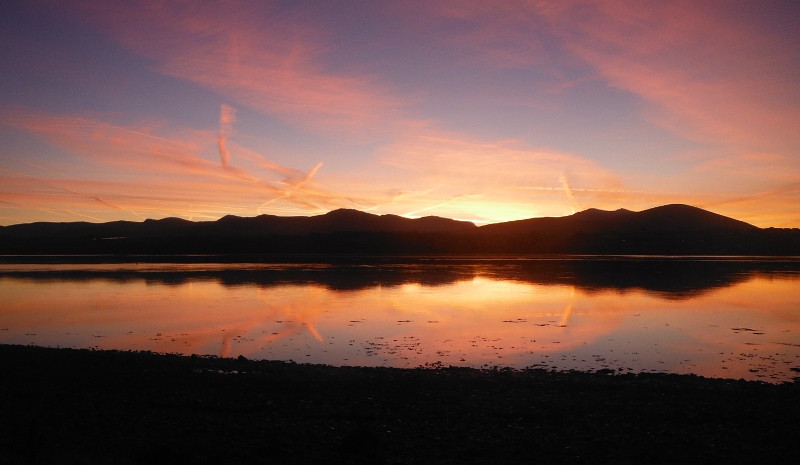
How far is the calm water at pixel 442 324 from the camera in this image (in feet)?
56.3

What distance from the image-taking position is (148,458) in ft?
25.7

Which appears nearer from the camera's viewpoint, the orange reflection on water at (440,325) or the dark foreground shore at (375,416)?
the dark foreground shore at (375,416)

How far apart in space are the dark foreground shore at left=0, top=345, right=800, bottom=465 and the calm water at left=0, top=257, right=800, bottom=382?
10.3ft

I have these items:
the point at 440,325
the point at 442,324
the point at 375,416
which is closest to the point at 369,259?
the point at 442,324

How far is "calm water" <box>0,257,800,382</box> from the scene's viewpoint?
56.3ft

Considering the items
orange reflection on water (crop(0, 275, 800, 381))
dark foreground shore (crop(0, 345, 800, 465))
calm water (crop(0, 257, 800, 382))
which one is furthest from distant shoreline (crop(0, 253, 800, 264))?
dark foreground shore (crop(0, 345, 800, 465))

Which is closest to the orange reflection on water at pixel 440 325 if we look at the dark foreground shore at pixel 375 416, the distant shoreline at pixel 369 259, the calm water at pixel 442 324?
the calm water at pixel 442 324

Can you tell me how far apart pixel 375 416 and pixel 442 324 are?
43.6 ft

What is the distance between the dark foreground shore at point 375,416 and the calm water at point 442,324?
10.3ft

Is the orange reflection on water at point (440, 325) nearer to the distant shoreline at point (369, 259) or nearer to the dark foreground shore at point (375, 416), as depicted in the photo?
the dark foreground shore at point (375, 416)

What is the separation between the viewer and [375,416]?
34.5ft

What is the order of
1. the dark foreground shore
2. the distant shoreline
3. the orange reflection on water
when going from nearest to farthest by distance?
the dark foreground shore → the orange reflection on water → the distant shoreline

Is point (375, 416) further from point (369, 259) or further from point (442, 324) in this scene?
point (369, 259)

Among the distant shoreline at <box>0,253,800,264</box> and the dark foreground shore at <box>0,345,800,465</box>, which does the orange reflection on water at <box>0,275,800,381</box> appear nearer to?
the dark foreground shore at <box>0,345,800,465</box>
